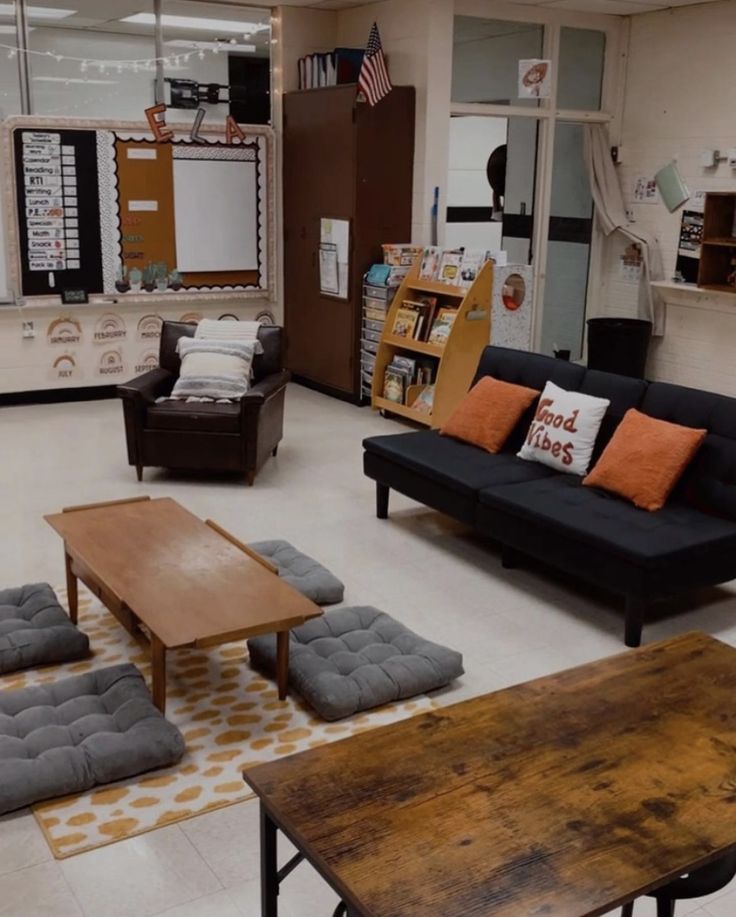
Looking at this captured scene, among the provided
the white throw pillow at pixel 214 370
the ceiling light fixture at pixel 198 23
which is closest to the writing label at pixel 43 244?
the ceiling light fixture at pixel 198 23

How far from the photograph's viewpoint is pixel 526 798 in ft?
5.81

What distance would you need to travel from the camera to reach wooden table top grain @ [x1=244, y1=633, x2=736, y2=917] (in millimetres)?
1567

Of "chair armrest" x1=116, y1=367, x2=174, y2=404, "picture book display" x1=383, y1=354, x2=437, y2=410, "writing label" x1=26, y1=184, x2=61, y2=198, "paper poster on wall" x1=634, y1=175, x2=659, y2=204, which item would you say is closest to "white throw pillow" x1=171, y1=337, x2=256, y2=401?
"chair armrest" x1=116, y1=367, x2=174, y2=404

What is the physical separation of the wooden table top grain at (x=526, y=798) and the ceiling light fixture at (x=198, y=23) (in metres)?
7.07

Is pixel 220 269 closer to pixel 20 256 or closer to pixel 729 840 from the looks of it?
pixel 20 256

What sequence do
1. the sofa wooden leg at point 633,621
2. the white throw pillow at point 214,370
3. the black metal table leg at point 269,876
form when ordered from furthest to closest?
the white throw pillow at point 214,370
the sofa wooden leg at point 633,621
the black metal table leg at point 269,876

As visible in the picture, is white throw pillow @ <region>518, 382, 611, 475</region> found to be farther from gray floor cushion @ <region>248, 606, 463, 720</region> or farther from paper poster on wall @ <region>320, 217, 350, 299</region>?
paper poster on wall @ <region>320, 217, 350, 299</region>

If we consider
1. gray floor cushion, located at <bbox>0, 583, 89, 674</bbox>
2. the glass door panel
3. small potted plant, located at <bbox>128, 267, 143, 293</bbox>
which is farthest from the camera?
small potted plant, located at <bbox>128, 267, 143, 293</bbox>

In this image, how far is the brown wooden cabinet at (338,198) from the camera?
7.53 metres

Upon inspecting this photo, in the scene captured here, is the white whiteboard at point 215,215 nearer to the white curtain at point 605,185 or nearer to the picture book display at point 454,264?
the picture book display at point 454,264

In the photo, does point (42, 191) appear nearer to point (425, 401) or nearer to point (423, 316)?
point (423, 316)

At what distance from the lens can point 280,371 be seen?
21.1 feet

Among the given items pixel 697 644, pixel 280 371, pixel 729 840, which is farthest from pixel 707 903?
pixel 280 371

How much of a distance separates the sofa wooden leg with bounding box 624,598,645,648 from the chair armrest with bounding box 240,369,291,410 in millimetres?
2590
